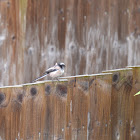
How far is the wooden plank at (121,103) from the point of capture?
3.71 m

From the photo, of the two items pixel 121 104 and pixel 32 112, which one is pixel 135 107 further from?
pixel 32 112

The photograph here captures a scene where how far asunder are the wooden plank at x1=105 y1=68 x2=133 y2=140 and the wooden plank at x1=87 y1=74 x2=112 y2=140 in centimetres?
11

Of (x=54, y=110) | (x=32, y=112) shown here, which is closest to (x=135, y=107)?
(x=54, y=110)

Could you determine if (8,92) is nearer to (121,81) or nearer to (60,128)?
(60,128)

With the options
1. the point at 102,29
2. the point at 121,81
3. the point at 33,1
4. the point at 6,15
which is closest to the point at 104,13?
the point at 102,29

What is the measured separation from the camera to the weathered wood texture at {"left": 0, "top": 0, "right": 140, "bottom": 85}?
5.71 meters

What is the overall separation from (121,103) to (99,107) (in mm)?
318

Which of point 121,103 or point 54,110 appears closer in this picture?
point 54,110

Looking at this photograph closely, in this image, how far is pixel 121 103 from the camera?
3775 mm

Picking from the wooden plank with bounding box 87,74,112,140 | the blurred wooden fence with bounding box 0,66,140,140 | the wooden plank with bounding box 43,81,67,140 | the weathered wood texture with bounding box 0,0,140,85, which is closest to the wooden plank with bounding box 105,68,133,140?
the blurred wooden fence with bounding box 0,66,140,140

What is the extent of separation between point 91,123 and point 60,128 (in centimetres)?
36

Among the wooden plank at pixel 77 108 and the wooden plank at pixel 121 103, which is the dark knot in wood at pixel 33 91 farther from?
the wooden plank at pixel 121 103

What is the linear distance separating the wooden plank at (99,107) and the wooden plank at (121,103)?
4.5 inches

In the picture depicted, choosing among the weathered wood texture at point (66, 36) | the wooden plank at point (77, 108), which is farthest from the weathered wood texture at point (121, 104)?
the weathered wood texture at point (66, 36)
